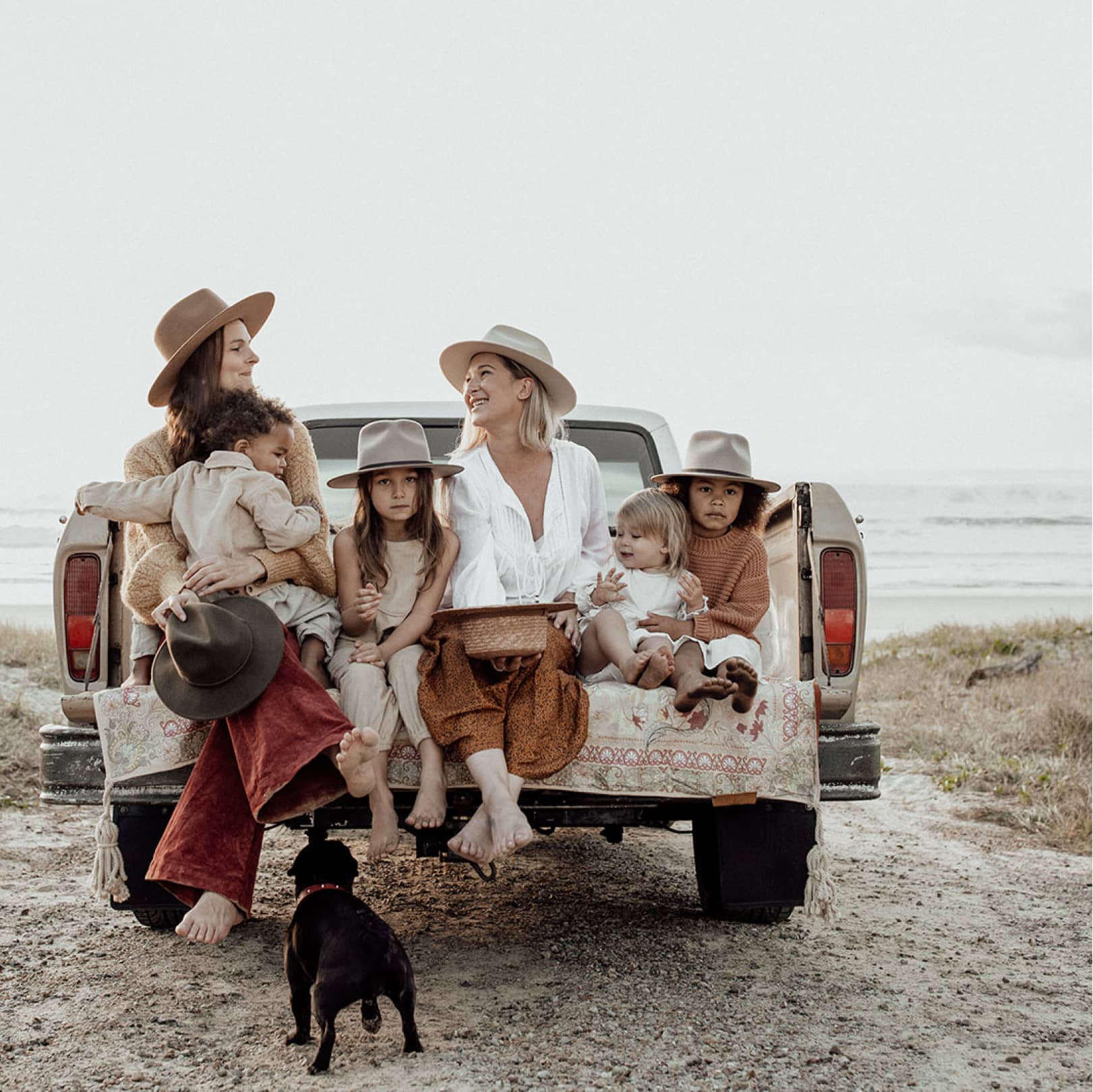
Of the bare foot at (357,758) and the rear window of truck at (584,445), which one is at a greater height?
the rear window of truck at (584,445)

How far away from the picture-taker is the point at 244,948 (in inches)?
165

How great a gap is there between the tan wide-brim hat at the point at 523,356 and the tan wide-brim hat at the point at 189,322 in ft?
2.21

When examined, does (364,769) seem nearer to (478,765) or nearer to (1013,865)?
(478,765)

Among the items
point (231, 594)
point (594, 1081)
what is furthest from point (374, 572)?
point (594, 1081)

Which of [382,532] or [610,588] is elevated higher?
[382,532]

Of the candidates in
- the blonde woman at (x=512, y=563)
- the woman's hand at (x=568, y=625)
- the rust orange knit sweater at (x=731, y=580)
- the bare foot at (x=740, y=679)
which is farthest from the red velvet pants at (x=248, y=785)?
the rust orange knit sweater at (x=731, y=580)

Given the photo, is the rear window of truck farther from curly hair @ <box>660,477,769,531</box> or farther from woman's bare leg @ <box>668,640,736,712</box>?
woman's bare leg @ <box>668,640,736,712</box>

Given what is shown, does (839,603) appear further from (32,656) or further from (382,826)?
(32,656)

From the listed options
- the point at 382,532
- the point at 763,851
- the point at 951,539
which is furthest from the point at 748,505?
the point at 951,539

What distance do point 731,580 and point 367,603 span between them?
1218 mm

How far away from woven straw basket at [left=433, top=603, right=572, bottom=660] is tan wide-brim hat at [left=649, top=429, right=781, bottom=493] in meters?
0.90

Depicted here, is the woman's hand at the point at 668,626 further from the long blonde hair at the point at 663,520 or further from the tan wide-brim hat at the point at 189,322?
the tan wide-brim hat at the point at 189,322

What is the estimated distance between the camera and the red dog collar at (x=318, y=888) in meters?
3.28

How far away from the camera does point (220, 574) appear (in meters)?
3.53
